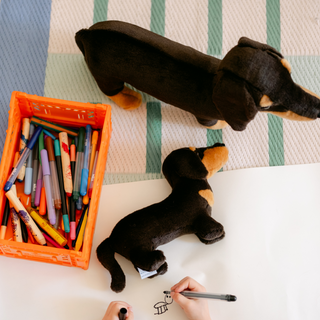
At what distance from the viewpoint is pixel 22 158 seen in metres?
0.70

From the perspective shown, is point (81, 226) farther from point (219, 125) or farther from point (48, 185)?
point (219, 125)

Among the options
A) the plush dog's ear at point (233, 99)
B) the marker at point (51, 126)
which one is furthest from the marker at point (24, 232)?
the plush dog's ear at point (233, 99)

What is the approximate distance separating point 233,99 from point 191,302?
390mm

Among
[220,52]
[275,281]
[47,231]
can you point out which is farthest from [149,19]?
[275,281]

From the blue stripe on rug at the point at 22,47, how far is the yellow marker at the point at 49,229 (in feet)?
0.77

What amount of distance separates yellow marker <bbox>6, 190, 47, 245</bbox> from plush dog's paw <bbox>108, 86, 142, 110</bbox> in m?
0.30

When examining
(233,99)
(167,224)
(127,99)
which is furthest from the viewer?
(127,99)

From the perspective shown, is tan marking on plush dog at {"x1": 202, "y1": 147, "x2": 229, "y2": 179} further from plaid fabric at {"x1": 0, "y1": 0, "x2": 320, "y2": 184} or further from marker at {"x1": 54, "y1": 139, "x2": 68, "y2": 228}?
marker at {"x1": 54, "y1": 139, "x2": 68, "y2": 228}

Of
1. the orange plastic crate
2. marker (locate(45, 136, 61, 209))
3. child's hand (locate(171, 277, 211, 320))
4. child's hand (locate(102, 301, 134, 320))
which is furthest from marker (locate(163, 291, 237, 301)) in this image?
marker (locate(45, 136, 61, 209))

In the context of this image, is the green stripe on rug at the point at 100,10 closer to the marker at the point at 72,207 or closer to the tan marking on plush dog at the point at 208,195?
the marker at the point at 72,207

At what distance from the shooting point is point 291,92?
56cm

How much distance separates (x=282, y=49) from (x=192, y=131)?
1.05ft

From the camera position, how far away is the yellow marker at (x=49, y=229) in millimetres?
→ 674

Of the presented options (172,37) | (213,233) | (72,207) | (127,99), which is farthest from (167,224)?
(172,37)
